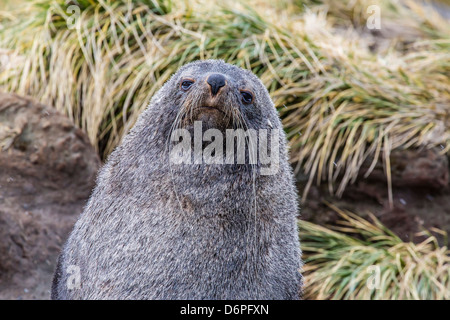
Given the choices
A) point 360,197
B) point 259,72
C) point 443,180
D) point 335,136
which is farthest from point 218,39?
point 443,180

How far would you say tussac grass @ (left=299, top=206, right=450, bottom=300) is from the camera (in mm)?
5164

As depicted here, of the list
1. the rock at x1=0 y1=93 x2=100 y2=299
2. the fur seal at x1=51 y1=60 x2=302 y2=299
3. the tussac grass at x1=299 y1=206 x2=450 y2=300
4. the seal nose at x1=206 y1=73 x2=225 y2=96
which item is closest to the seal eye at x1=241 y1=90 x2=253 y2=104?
the fur seal at x1=51 y1=60 x2=302 y2=299

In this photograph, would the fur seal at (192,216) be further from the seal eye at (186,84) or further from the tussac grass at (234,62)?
the tussac grass at (234,62)

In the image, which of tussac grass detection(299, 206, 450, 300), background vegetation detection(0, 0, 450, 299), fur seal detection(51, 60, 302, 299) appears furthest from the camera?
background vegetation detection(0, 0, 450, 299)

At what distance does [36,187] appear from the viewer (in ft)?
16.3

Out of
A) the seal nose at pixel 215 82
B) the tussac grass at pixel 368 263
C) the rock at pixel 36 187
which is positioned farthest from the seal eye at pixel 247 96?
the tussac grass at pixel 368 263

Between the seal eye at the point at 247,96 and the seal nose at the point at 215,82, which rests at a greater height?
the seal nose at the point at 215,82

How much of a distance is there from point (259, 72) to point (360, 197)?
1524mm

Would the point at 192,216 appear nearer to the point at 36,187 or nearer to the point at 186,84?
the point at 186,84

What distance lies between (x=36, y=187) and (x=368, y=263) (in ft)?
9.19

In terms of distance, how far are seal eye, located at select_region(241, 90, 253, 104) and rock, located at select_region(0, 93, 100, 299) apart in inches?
81.8

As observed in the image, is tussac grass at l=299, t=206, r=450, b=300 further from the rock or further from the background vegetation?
the rock

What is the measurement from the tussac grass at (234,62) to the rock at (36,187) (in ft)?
2.15

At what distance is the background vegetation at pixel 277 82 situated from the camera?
5781 mm
